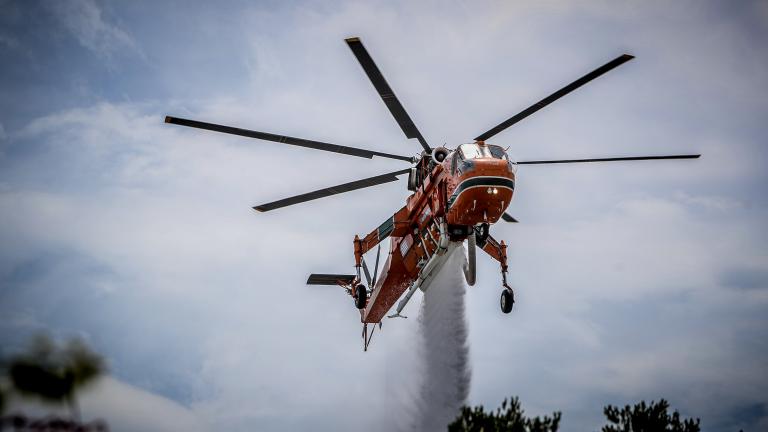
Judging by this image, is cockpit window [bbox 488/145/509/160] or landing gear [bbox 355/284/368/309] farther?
landing gear [bbox 355/284/368/309]

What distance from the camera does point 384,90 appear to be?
47.8ft

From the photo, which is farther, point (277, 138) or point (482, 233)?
point (482, 233)

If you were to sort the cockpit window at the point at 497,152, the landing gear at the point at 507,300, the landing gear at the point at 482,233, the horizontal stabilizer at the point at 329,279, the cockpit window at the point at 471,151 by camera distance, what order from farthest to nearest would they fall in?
the horizontal stabilizer at the point at 329,279 < the landing gear at the point at 507,300 < the landing gear at the point at 482,233 < the cockpit window at the point at 497,152 < the cockpit window at the point at 471,151

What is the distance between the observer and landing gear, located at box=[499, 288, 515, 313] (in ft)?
57.6

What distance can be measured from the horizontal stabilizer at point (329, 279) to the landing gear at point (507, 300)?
7.78 metres

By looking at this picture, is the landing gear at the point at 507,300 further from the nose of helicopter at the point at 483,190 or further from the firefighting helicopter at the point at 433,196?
the nose of helicopter at the point at 483,190

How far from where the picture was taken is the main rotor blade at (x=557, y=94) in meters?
13.6

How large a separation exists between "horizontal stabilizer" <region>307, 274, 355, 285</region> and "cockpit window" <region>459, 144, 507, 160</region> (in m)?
9.39

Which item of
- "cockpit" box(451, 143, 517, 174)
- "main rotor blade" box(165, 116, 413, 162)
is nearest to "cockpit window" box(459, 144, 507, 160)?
"cockpit" box(451, 143, 517, 174)

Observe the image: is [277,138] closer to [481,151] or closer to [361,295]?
[481,151]

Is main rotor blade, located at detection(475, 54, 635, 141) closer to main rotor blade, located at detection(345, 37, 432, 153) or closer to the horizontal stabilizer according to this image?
main rotor blade, located at detection(345, 37, 432, 153)

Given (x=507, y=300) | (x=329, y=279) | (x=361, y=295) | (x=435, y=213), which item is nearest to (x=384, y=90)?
(x=435, y=213)

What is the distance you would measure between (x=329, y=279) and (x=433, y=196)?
7932 millimetres

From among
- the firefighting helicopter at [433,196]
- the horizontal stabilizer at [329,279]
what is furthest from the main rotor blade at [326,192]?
the horizontal stabilizer at [329,279]
